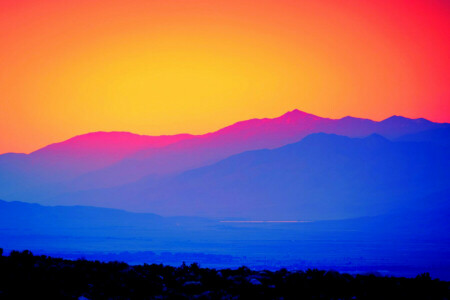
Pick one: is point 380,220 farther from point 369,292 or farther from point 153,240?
point 369,292

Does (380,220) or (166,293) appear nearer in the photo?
(166,293)

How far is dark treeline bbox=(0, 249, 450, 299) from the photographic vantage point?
41.2ft

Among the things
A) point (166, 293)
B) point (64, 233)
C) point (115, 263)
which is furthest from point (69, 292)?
point (64, 233)

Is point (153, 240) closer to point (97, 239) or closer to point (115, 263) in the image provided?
point (97, 239)

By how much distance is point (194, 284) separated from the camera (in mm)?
13438

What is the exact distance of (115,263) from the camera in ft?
55.6

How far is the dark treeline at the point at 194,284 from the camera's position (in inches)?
495

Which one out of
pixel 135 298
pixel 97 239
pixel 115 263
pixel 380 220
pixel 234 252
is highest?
pixel 380 220

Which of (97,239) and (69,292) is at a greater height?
(97,239)

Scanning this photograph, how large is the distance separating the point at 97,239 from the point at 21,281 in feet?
473

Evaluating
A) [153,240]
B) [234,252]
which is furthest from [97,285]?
[153,240]

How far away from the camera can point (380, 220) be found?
198125 millimetres

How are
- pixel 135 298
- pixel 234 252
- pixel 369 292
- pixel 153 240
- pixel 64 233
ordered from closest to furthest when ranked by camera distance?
1. pixel 135 298
2. pixel 369 292
3. pixel 234 252
4. pixel 153 240
5. pixel 64 233

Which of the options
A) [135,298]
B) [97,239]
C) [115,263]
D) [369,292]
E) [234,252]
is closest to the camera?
[135,298]
